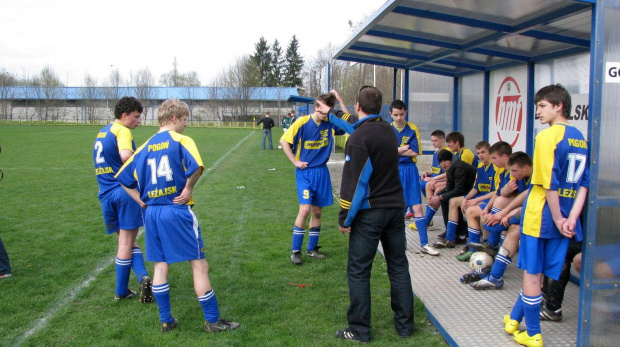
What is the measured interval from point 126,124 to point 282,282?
2225mm

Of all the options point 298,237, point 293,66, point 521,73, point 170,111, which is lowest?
point 298,237

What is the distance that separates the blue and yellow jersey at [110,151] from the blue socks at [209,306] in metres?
1.48

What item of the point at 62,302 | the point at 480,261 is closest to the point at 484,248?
the point at 480,261

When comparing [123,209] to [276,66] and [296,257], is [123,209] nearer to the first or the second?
[296,257]

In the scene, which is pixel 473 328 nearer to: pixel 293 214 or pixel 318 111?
pixel 318 111

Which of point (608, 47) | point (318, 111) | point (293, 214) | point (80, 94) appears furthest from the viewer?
point (80, 94)

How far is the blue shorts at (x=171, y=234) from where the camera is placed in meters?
3.95

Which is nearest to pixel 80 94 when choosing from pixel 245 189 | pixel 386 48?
pixel 245 189

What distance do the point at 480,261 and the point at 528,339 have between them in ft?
5.97

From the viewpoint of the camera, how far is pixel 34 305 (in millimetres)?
4672

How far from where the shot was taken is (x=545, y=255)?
11.9ft

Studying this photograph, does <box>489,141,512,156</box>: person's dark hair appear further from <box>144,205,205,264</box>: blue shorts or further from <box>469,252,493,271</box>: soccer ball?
<box>144,205,205,264</box>: blue shorts

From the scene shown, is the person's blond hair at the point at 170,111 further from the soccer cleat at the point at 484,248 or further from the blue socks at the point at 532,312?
the soccer cleat at the point at 484,248

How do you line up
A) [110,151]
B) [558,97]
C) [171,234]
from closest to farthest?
1. [558,97]
2. [171,234]
3. [110,151]
